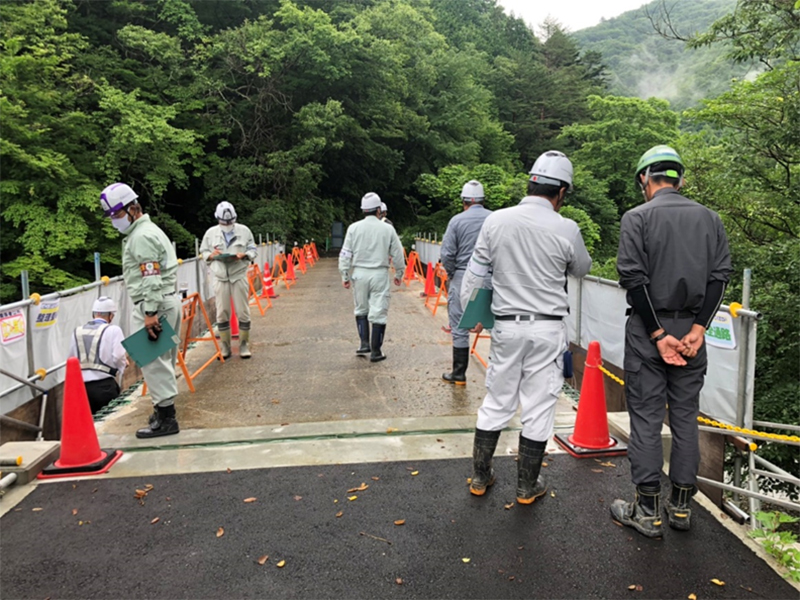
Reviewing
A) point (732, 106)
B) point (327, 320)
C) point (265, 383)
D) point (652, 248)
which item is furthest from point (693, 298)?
point (732, 106)

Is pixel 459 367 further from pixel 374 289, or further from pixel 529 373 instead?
pixel 529 373

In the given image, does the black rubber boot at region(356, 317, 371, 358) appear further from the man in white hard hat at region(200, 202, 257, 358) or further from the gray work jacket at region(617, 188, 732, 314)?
the gray work jacket at region(617, 188, 732, 314)

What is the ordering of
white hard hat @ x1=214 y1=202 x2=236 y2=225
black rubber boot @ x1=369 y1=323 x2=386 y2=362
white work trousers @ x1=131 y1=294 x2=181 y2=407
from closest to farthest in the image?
white work trousers @ x1=131 y1=294 x2=181 y2=407, black rubber boot @ x1=369 y1=323 x2=386 y2=362, white hard hat @ x1=214 y1=202 x2=236 y2=225

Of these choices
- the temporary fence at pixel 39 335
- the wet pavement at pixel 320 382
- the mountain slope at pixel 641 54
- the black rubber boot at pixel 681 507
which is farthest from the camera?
the mountain slope at pixel 641 54

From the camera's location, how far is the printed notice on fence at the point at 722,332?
165 inches

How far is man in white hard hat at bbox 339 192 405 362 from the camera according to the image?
7.25 metres

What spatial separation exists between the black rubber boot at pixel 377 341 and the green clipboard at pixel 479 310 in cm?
354

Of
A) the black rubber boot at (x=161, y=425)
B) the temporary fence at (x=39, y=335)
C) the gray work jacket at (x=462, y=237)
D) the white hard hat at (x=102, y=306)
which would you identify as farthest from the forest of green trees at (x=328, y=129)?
the temporary fence at (x=39, y=335)

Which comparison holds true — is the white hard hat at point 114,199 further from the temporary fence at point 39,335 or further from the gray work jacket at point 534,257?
the gray work jacket at point 534,257

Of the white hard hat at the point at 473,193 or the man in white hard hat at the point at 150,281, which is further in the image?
the white hard hat at the point at 473,193

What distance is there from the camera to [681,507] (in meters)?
3.36

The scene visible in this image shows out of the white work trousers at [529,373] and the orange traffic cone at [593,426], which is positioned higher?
the white work trousers at [529,373]

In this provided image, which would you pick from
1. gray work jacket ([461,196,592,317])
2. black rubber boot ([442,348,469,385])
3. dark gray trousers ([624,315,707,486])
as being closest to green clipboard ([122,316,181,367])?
gray work jacket ([461,196,592,317])

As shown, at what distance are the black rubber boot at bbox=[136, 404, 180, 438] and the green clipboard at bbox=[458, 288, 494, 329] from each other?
2.67 m
